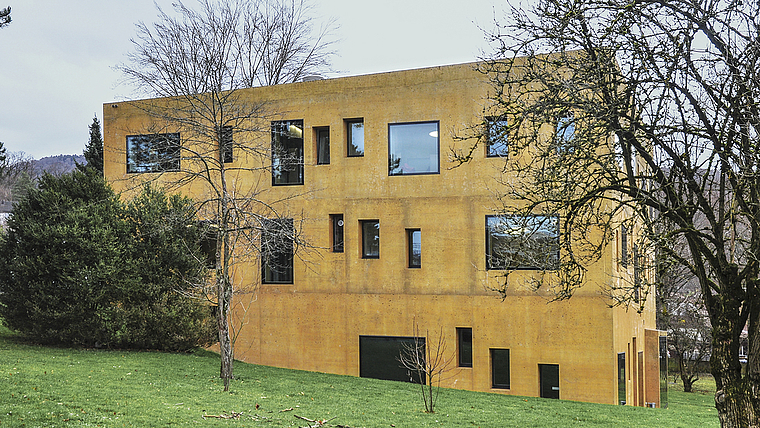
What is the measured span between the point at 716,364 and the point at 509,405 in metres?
7.10

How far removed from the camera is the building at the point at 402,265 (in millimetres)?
17266

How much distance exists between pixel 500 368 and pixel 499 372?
11 centimetres

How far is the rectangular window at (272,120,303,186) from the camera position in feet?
65.2

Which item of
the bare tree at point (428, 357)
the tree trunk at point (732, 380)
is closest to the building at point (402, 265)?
the bare tree at point (428, 357)

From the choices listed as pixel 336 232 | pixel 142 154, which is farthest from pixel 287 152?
pixel 142 154

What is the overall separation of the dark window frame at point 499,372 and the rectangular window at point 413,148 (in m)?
5.10

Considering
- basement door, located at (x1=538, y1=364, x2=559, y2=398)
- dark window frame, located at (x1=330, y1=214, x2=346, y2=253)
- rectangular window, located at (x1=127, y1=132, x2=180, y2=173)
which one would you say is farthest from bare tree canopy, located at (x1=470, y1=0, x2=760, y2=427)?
rectangular window, located at (x1=127, y1=132, x2=180, y2=173)

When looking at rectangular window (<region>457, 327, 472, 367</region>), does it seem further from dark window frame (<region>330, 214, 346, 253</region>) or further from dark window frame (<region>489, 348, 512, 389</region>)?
dark window frame (<region>330, 214, 346, 253</region>)

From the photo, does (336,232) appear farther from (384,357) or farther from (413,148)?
(384,357)

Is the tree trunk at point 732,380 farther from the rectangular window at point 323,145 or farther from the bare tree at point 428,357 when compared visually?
the rectangular window at point 323,145

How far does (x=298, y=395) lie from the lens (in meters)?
14.5

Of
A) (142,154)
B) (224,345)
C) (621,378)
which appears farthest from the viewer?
(142,154)

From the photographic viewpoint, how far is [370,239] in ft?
62.8

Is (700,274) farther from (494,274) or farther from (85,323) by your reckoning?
(85,323)
